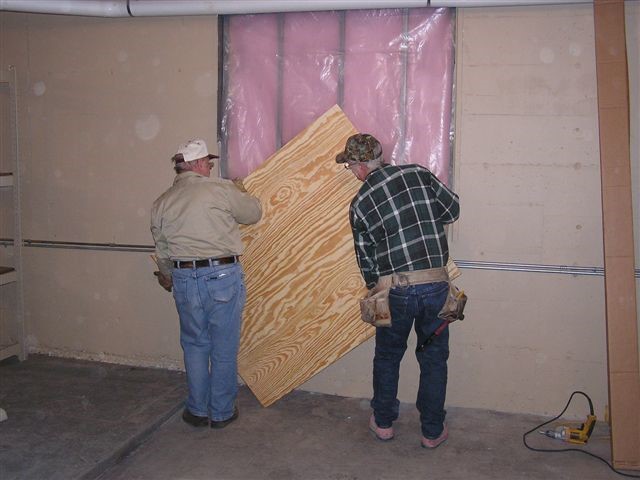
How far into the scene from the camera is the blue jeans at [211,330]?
3.59 metres

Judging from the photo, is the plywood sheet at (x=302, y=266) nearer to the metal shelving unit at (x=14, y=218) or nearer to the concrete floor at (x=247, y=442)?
the concrete floor at (x=247, y=442)

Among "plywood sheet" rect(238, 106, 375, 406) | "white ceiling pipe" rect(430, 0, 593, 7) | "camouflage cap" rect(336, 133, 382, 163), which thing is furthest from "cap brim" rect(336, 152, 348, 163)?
"white ceiling pipe" rect(430, 0, 593, 7)

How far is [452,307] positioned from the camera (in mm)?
3373

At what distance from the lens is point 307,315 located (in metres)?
3.92

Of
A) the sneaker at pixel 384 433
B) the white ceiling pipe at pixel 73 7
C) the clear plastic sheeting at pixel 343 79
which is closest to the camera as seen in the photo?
the sneaker at pixel 384 433

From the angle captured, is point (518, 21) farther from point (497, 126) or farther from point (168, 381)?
point (168, 381)

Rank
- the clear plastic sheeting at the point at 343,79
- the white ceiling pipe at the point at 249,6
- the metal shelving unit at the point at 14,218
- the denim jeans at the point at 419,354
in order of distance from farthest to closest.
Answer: the metal shelving unit at the point at 14,218 → the clear plastic sheeting at the point at 343,79 → the white ceiling pipe at the point at 249,6 → the denim jeans at the point at 419,354

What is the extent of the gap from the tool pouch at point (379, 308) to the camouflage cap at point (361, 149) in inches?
27.1

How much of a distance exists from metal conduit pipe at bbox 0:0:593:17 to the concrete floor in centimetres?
235

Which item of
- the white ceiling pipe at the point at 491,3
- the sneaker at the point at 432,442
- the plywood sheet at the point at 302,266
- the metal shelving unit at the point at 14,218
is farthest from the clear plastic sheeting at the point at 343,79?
the metal shelving unit at the point at 14,218

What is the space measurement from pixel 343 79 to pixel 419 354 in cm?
167

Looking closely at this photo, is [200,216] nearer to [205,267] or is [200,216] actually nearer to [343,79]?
[205,267]

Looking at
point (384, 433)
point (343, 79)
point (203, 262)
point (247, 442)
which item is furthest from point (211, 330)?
point (343, 79)

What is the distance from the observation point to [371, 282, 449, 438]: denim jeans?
332 centimetres
